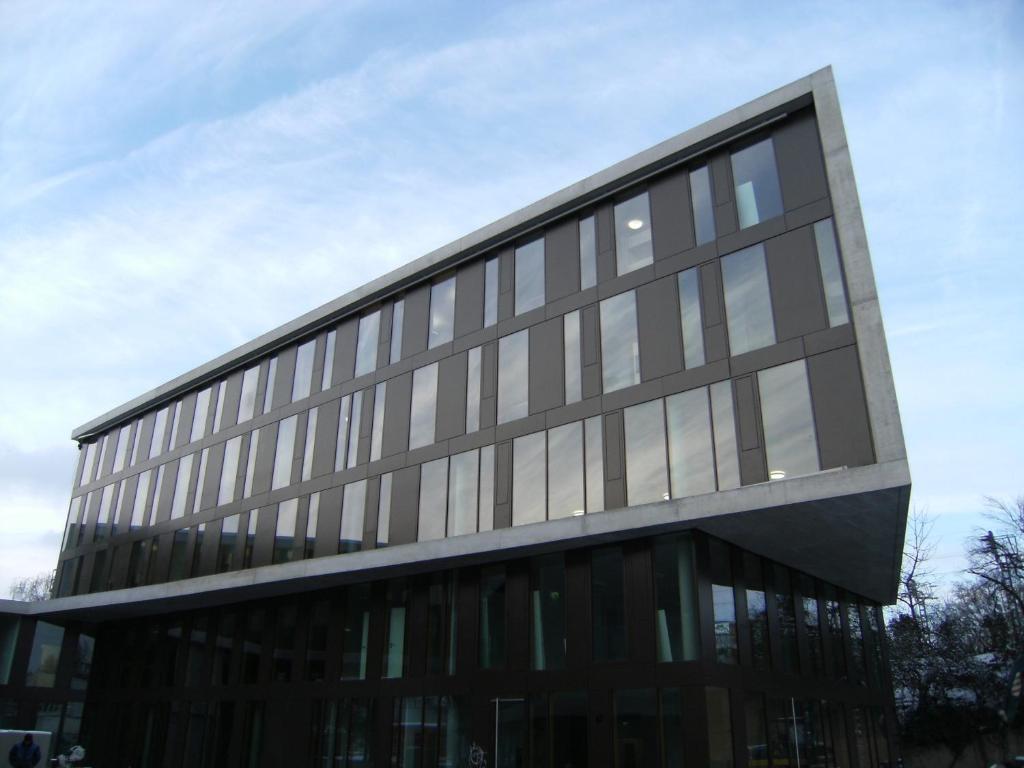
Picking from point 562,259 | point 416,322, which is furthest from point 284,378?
point 562,259

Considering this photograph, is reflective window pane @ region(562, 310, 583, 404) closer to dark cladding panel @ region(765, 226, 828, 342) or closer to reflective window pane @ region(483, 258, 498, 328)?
reflective window pane @ region(483, 258, 498, 328)

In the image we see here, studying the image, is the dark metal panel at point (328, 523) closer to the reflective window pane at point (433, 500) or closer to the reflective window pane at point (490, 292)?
the reflective window pane at point (433, 500)

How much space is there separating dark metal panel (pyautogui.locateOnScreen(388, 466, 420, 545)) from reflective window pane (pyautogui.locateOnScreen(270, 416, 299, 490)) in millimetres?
6320

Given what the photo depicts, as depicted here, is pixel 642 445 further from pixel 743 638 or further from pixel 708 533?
pixel 743 638

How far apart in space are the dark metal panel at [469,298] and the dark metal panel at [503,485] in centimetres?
480

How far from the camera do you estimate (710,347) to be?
A: 72.8 ft

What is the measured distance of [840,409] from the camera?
63.5 ft

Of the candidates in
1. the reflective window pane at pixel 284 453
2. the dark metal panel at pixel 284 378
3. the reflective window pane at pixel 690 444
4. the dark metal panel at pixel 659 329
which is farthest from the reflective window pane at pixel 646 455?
the dark metal panel at pixel 284 378

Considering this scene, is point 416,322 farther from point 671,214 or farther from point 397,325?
point 671,214

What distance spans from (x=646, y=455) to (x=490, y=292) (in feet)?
29.9

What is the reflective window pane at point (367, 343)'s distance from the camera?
1248 inches

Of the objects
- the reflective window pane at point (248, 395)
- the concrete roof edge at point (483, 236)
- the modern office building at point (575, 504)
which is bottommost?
the modern office building at point (575, 504)

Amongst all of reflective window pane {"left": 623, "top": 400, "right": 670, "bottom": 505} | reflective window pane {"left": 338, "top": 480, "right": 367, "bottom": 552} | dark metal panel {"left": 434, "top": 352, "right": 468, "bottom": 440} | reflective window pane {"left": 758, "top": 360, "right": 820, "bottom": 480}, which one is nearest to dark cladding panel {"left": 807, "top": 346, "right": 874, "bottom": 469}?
reflective window pane {"left": 758, "top": 360, "right": 820, "bottom": 480}

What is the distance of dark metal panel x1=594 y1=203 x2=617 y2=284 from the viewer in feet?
83.4
